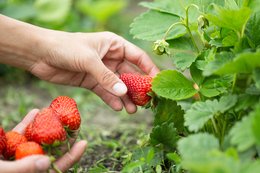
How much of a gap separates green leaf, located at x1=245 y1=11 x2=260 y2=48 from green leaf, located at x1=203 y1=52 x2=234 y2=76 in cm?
Answer: 10

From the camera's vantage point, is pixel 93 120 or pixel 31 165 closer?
pixel 31 165

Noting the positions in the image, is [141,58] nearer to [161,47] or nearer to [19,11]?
[161,47]

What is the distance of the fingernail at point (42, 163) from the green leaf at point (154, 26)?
0.65 metres

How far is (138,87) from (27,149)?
1.59 ft

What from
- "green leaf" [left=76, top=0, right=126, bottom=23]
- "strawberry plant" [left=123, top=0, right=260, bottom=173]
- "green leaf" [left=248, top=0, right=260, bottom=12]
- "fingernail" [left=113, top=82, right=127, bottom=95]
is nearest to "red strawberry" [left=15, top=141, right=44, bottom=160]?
"strawberry plant" [left=123, top=0, right=260, bottom=173]

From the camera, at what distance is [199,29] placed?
1.86 metres

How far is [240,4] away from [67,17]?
7.33ft

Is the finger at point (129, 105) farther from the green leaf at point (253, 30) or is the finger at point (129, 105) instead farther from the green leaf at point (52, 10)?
the green leaf at point (52, 10)

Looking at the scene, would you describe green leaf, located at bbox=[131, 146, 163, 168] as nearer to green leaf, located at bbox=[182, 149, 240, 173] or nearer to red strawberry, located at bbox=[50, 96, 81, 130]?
red strawberry, located at bbox=[50, 96, 81, 130]

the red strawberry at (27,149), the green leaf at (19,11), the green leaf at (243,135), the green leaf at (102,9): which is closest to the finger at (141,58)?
the red strawberry at (27,149)

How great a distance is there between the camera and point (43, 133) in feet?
5.15

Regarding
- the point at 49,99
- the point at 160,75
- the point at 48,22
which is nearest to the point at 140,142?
the point at 160,75

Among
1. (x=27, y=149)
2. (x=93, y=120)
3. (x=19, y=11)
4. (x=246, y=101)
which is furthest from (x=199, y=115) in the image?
(x=19, y=11)

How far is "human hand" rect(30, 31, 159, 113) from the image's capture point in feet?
6.17
